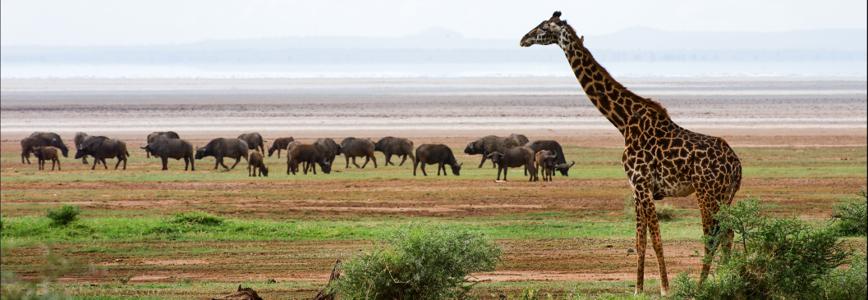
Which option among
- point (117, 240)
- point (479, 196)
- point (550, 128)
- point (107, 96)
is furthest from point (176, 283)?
point (107, 96)

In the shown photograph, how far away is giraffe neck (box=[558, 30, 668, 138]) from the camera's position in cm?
1308

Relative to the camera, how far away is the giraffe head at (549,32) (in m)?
13.1

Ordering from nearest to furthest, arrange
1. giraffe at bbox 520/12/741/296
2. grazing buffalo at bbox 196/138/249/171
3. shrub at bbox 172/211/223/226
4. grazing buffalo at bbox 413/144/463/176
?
giraffe at bbox 520/12/741/296 < shrub at bbox 172/211/223/226 < grazing buffalo at bbox 413/144/463/176 < grazing buffalo at bbox 196/138/249/171

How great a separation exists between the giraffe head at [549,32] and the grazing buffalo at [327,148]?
82.5 feet

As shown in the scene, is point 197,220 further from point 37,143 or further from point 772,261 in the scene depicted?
point 37,143

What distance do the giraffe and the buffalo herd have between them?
2106cm

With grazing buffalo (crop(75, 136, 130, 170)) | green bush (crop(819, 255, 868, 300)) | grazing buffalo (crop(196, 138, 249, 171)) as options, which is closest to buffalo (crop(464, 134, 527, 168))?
grazing buffalo (crop(196, 138, 249, 171))

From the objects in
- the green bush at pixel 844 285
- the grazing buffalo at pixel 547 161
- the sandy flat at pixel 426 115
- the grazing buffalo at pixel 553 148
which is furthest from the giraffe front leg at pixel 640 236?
the sandy flat at pixel 426 115

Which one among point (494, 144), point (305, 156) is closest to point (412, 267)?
point (305, 156)

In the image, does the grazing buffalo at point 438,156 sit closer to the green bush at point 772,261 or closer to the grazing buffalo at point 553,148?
the grazing buffalo at point 553,148

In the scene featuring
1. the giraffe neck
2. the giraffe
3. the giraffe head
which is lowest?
the giraffe

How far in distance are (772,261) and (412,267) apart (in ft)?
10.3

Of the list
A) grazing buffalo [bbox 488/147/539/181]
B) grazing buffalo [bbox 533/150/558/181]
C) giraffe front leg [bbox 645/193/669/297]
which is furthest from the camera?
grazing buffalo [bbox 488/147/539/181]

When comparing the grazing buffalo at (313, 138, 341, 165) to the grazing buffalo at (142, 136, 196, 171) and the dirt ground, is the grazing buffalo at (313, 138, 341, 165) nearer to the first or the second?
the dirt ground
